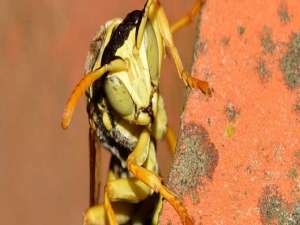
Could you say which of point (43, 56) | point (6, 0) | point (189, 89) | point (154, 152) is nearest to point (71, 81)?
point (43, 56)

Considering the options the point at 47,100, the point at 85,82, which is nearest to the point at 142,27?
the point at 85,82

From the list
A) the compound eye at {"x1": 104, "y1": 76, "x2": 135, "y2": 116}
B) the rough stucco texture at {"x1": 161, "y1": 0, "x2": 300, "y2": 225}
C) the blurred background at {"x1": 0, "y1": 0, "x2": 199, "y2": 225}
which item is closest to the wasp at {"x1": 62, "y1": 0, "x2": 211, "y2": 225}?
the compound eye at {"x1": 104, "y1": 76, "x2": 135, "y2": 116}

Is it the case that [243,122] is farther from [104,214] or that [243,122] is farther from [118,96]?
[104,214]

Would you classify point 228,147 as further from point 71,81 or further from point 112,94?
point 71,81

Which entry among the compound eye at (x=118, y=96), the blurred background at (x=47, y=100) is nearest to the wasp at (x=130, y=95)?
the compound eye at (x=118, y=96)

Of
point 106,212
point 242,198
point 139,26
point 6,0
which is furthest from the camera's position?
point 6,0

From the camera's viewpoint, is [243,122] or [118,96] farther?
[118,96]
